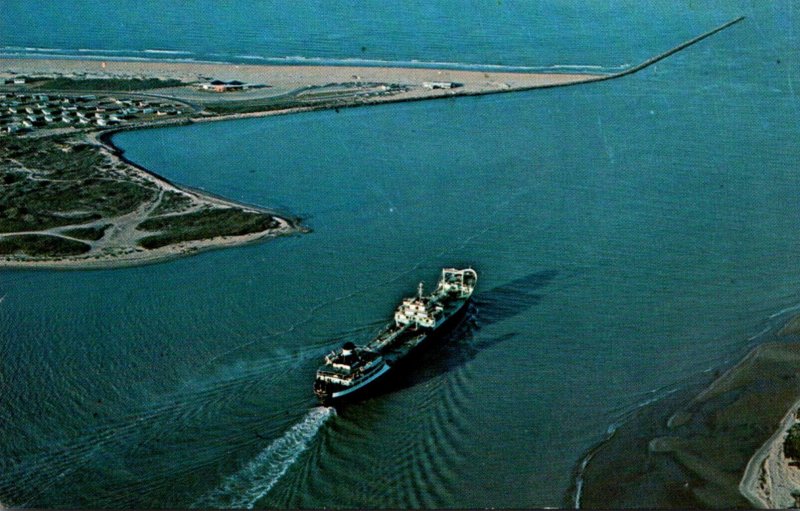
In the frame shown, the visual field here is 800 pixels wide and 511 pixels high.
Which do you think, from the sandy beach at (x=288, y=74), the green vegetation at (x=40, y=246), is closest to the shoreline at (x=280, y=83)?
the sandy beach at (x=288, y=74)

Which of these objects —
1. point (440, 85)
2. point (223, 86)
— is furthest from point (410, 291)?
point (223, 86)

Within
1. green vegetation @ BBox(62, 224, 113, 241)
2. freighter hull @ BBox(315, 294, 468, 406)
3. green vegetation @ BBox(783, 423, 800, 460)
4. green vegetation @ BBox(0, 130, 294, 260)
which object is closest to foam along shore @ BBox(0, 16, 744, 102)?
green vegetation @ BBox(0, 130, 294, 260)

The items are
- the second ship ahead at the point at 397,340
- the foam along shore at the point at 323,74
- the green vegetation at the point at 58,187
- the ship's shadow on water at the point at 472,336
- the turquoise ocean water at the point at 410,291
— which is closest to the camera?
the turquoise ocean water at the point at 410,291

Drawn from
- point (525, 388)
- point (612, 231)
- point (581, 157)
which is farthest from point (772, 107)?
point (525, 388)

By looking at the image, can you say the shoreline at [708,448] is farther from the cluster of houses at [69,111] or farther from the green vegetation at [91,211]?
the cluster of houses at [69,111]

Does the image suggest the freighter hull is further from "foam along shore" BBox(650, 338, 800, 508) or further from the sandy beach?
the sandy beach

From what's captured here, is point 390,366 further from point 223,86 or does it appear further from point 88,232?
point 223,86

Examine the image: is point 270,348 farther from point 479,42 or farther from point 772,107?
point 479,42
